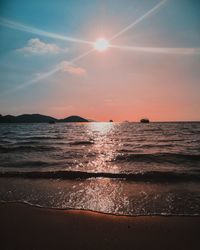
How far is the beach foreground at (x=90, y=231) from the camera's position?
13.3 ft

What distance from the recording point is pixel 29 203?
636 cm

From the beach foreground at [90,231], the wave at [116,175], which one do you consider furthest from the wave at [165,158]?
the beach foreground at [90,231]

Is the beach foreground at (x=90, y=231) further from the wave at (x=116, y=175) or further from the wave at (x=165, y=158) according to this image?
the wave at (x=165, y=158)

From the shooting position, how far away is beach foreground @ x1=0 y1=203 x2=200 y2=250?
4.05m

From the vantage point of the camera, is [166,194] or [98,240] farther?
[166,194]

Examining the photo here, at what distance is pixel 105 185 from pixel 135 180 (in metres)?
1.48

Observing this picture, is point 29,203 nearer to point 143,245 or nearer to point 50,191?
point 50,191

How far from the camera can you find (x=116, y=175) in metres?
10.1

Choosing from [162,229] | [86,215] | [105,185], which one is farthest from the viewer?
[105,185]

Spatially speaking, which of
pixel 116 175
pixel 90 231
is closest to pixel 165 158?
pixel 116 175

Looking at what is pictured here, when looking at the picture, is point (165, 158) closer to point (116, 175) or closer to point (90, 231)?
point (116, 175)

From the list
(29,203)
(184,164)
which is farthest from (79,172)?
(184,164)

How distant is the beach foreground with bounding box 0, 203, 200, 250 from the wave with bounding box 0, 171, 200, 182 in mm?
4039

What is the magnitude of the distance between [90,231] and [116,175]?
5547mm
